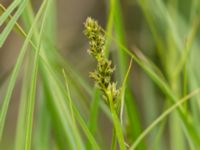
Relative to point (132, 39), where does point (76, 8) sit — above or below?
above

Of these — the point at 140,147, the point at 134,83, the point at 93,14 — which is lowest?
the point at 140,147

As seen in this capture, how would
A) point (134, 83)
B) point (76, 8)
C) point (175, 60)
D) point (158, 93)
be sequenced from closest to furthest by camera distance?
point (175, 60)
point (158, 93)
point (134, 83)
point (76, 8)

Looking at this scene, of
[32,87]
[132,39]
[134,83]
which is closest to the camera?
[32,87]

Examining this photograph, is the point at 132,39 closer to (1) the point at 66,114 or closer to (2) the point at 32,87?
(1) the point at 66,114

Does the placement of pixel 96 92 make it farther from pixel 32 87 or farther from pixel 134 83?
pixel 134 83

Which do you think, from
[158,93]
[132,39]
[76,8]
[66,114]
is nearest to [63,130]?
[66,114]

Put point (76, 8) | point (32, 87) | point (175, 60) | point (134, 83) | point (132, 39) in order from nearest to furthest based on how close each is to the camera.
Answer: point (32, 87) → point (175, 60) → point (132, 39) → point (134, 83) → point (76, 8)

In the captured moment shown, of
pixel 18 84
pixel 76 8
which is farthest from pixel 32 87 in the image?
pixel 18 84

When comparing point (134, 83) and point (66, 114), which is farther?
point (134, 83)

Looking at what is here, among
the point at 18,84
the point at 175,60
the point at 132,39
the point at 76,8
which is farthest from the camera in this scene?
the point at 18,84
